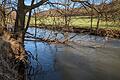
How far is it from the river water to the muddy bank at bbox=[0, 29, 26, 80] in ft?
2.17

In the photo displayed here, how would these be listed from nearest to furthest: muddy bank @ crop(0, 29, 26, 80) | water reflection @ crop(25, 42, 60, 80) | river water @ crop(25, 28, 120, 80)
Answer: muddy bank @ crop(0, 29, 26, 80), water reflection @ crop(25, 42, 60, 80), river water @ crop(25, 28, 120, 80)

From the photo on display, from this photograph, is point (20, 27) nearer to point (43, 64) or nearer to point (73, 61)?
point (43, 64)

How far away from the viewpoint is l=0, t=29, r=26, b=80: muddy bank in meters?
7.18

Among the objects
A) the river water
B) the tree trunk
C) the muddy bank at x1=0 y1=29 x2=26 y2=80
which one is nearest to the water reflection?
the river water

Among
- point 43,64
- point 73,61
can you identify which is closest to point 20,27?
point 43,64

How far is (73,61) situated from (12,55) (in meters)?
4.07

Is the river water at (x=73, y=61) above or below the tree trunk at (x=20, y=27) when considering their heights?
below

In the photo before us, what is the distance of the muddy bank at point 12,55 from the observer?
718cm

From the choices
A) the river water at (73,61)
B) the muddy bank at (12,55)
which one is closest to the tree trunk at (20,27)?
the muddy bank at (12,55)

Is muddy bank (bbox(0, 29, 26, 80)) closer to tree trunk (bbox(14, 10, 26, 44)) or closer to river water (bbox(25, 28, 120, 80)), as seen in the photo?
tree trunk (bbox(14, 10, 26, 44))

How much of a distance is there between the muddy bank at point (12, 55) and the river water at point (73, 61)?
2.17 feet

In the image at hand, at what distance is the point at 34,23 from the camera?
9445 mm

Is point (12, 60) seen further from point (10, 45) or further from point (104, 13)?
point (104, 13)

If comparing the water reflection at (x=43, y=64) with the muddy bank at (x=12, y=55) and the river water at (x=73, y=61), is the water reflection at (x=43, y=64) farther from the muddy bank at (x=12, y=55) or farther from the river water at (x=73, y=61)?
the muddy bank at (x=12, y=55)
